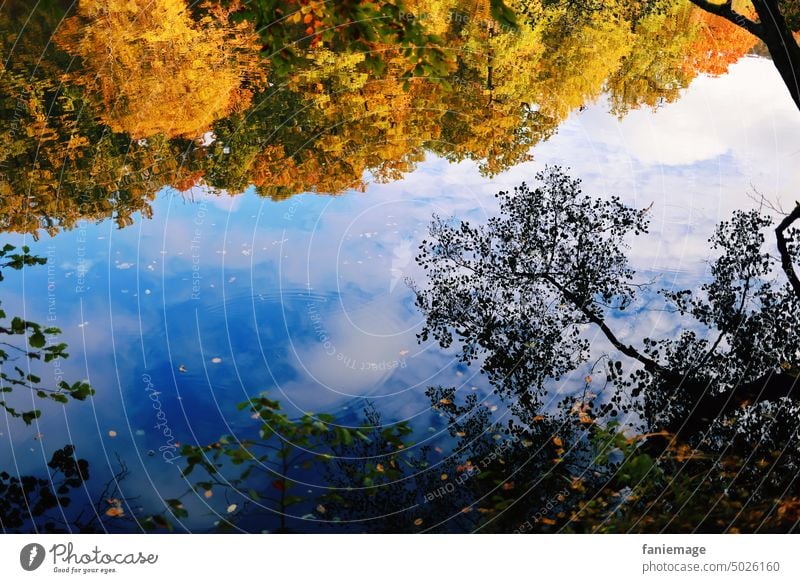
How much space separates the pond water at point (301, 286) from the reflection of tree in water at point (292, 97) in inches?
18.5

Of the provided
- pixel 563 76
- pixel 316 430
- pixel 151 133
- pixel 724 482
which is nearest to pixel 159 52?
pixel 151 133

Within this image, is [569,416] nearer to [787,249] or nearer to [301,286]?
[787,249]

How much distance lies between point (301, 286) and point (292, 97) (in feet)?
16.9

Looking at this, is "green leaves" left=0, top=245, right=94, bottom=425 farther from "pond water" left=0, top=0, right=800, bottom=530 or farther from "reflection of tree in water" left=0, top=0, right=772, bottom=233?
"reflection of tree in water" left=0, top=0, right=772, bottom=233

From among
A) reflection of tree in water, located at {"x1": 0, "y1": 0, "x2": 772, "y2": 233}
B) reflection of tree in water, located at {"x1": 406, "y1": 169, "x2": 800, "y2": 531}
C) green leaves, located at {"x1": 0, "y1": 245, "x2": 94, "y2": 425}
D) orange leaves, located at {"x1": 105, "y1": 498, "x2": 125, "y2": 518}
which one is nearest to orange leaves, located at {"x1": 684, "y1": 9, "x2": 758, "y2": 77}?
reflection of tree in water, located at {"x1": 0, "y1": 0, "x2": 772, "y2": 233}

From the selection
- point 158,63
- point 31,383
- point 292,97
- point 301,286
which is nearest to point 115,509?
point 31,383

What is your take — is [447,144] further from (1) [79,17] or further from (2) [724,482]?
(1) [79,17]

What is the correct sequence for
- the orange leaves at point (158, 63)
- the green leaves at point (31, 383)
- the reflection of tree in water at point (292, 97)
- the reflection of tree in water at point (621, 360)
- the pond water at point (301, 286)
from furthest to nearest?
the orange leaves at point (158, 63) → the reflection of tree in water at point (292, 97) → the pond water at point (301, 286) → the green leaves at point (31, 383) → the reflection of tree in water at point (621, 360)

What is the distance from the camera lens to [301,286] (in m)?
7.76

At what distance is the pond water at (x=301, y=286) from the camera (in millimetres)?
6121

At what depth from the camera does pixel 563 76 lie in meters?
11.7

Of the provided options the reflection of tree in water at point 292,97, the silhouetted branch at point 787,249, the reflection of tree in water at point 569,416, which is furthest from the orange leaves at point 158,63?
the silhouetted branch at point 787,249

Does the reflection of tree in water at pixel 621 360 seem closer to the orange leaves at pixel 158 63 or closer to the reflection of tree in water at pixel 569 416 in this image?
the reflection of tree in water at pixel 569 416

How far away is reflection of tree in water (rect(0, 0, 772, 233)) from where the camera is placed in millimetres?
9664
